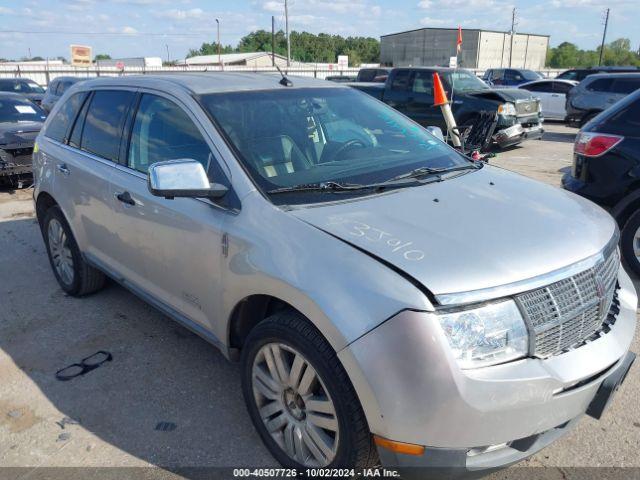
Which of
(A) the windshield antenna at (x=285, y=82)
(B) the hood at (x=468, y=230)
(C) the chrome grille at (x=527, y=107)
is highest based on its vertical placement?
(A) the windshield antenna at (x=285, y=82)

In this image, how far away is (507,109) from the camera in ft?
38.7

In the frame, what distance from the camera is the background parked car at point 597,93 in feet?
45.5

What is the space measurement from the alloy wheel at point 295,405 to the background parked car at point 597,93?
13.9 metres

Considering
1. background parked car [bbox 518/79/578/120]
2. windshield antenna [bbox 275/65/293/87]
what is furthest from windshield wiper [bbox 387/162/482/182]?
background parked car [bbox 518/79/578/120]

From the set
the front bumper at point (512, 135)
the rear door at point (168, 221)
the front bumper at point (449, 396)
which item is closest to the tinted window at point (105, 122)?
the rear door at point (168, 221)

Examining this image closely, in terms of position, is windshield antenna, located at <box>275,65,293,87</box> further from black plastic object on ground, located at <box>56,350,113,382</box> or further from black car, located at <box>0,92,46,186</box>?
black car, located at <box>0,92,46,186</box>

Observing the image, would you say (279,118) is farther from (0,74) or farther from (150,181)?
(0,74)

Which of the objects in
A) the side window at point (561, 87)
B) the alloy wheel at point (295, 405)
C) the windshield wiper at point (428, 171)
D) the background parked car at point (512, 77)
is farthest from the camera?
the background parked car at point (512, 77)

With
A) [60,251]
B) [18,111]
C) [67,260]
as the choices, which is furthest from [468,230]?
[18,111]

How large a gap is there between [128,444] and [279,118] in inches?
77.2

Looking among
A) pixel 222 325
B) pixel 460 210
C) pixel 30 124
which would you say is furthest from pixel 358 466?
pixel 30 124

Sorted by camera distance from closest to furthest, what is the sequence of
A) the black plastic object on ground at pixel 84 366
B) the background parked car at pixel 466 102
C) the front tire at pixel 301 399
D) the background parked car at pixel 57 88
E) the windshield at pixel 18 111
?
the front tire at pixel 301 399 → the black plastic object on ground at pixel 84 366 → the windshield at pixel 18 111 → the background parked car at pixel 466 102 → the background parked car at pixel 57 88

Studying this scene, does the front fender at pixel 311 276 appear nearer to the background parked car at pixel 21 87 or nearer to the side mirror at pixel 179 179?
the side mirror at pixel 179 179

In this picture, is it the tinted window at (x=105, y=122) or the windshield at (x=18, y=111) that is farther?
the windshield at (x=18, y=111)
